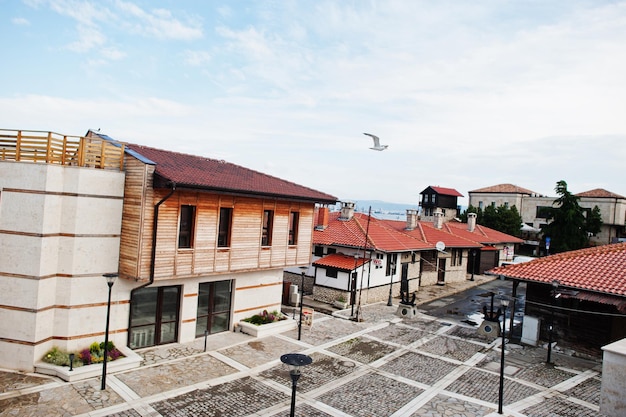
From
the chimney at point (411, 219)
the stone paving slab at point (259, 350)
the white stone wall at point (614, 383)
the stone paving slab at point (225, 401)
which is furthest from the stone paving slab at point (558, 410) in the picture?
the chimney at point (411, 219)

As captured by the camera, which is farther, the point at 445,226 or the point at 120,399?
the point at 445,226

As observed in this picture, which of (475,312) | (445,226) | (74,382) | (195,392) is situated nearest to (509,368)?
(475,312)

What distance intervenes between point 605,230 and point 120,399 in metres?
72.7

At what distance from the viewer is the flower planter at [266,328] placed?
60.1ft

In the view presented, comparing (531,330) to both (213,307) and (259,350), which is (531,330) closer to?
(259,350)

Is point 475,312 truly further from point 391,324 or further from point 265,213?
point 265,213

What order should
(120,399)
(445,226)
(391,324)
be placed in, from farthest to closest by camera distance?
(445,226)
(391,324)
(120,399)

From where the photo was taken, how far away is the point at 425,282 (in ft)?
113

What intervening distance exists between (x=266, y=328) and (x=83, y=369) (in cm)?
766

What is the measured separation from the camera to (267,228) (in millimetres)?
19172

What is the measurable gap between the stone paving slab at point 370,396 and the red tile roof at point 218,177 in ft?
27.2

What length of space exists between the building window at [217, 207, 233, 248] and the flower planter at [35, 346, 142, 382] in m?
5.40

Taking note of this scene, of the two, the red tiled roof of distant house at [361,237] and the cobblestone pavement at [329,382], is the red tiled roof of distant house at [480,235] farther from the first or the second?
the cobblestone pavement at [329,382]

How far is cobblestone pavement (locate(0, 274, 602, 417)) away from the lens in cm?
1181
